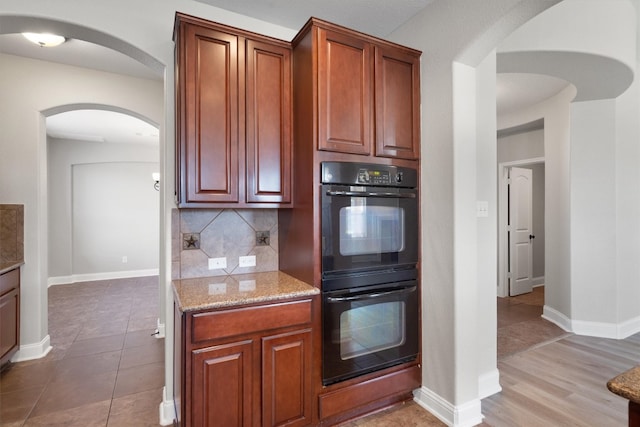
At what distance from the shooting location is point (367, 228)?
A: 2.03 meters

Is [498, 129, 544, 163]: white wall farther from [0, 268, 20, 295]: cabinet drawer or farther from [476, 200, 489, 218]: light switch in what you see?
[0, 268, 20, 295]: cabinet drawer

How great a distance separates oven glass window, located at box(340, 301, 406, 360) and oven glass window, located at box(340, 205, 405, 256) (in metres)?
0.37

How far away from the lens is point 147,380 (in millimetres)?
2604

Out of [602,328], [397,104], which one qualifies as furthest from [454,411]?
[602,328]

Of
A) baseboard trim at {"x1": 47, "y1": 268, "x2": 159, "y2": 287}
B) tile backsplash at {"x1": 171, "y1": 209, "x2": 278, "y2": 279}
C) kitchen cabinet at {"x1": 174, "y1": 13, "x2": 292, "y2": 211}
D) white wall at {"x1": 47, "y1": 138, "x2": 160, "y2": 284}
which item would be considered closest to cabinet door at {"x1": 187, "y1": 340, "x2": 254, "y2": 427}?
tile backsplash at {"x1": 171, "y1": 209, "x2": 278, "y2": 279}

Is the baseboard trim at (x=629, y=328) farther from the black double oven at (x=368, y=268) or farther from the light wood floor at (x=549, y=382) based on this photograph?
the black double oven at (x=368, y=268)

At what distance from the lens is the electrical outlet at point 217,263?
7.17ft

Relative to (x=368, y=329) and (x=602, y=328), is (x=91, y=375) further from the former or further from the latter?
(x=602, y=328)

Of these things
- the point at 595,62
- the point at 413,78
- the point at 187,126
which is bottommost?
the point at 187,126

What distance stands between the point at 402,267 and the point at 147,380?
2282 mm

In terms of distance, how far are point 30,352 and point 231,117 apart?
119 inches

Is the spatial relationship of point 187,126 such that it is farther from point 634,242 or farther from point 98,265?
point 98,265

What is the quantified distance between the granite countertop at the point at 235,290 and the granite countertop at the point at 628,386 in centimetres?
126

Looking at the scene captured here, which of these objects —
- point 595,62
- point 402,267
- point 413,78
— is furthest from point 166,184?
point 595,62
